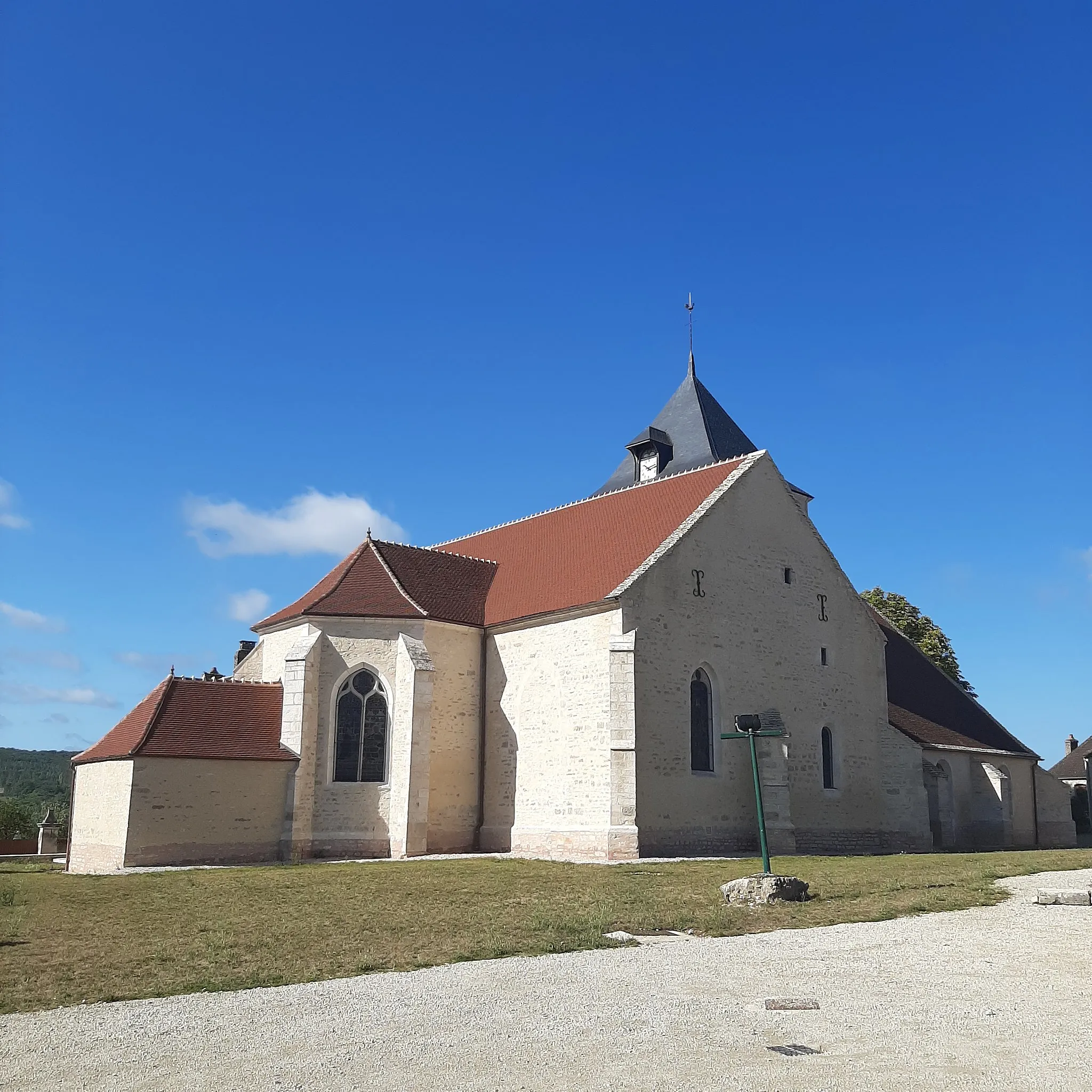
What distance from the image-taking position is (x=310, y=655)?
75.6 ft

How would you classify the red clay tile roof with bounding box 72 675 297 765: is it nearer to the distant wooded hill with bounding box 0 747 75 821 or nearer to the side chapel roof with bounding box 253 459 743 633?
the side chapel roof with bounding box 253 459 743 633

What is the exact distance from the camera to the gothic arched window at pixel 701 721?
A: 22781mm

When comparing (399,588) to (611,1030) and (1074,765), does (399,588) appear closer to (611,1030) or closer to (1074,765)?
(611,1030)

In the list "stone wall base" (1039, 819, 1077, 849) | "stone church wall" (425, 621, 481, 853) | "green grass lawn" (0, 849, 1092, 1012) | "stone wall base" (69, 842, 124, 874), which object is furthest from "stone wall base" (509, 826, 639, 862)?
"stone wall base" (1039, 819, 1077, 849)

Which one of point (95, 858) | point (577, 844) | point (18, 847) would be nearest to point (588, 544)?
point (577, 844)

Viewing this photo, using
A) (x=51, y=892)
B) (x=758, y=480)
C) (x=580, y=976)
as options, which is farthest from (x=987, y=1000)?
(x=758, y=480)

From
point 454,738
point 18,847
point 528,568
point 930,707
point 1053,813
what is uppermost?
point 528,568

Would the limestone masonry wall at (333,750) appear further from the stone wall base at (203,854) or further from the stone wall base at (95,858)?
the stone wall base at (95,858)

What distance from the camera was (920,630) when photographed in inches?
1542

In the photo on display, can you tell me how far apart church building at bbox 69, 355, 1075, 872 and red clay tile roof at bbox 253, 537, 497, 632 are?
2.9 inches

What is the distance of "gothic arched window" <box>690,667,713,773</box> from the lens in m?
22.8

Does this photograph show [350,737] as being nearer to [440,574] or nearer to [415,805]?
[415,805]

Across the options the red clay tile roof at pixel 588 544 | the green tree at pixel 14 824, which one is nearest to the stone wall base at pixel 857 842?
the red clay tile roof at pixel 588 544

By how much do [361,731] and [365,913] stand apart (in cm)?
1219
